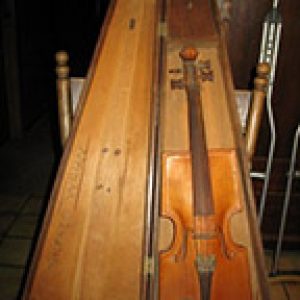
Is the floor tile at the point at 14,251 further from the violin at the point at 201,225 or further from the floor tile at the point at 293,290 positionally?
the floor tile at the point at 293,290

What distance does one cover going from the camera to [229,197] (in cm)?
108

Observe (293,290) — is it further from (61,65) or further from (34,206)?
(34,206)

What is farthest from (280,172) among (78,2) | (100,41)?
(78,2)

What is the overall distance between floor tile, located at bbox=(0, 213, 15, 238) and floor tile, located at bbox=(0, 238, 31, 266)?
10 centimetres

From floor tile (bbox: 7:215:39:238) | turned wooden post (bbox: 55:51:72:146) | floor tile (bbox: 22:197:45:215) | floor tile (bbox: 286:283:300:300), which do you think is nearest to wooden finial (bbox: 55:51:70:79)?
turned wooden post (bbox: 55:51:72:146)

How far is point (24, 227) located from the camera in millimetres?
2309

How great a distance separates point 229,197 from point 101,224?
0.38 m

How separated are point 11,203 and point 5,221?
0.23 meters

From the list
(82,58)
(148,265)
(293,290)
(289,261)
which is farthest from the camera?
(82,58)

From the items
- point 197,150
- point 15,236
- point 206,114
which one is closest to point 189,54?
point 206,114

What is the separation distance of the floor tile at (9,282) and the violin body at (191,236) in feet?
3.79

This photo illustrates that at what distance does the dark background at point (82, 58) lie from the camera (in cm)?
170

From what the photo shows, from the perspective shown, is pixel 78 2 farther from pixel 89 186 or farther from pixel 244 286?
pixel 244 286

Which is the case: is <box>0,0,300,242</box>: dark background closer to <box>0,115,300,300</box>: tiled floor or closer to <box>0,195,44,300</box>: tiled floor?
<box>0,115,300,300</box>: tiled floor
